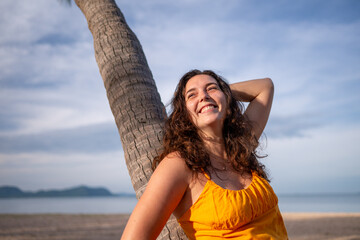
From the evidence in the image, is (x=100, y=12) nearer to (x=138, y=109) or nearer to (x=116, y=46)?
(x=116, y=46)

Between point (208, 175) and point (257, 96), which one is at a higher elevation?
point (257, 96)

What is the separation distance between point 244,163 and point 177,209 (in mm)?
672

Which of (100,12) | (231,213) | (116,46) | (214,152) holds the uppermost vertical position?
(100,12)

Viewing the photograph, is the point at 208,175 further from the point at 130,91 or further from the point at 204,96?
the point at 130,91

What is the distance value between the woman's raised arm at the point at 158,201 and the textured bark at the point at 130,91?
0.33m

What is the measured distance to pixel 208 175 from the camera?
208cm

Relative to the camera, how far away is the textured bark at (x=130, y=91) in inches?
93.6

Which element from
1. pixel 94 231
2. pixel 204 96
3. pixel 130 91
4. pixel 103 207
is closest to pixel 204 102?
pixel 204 96

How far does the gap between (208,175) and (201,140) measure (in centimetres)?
41

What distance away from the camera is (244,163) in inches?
94.0

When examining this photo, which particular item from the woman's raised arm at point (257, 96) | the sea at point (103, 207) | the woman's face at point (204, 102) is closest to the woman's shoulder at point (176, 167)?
the woman's face at point (204, 102)

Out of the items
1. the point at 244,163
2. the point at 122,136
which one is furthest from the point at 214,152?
the point at 122,136

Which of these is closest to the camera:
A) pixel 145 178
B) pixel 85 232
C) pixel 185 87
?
pixel 145 178

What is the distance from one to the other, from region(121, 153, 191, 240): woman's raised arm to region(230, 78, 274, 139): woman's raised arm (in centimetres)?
118
